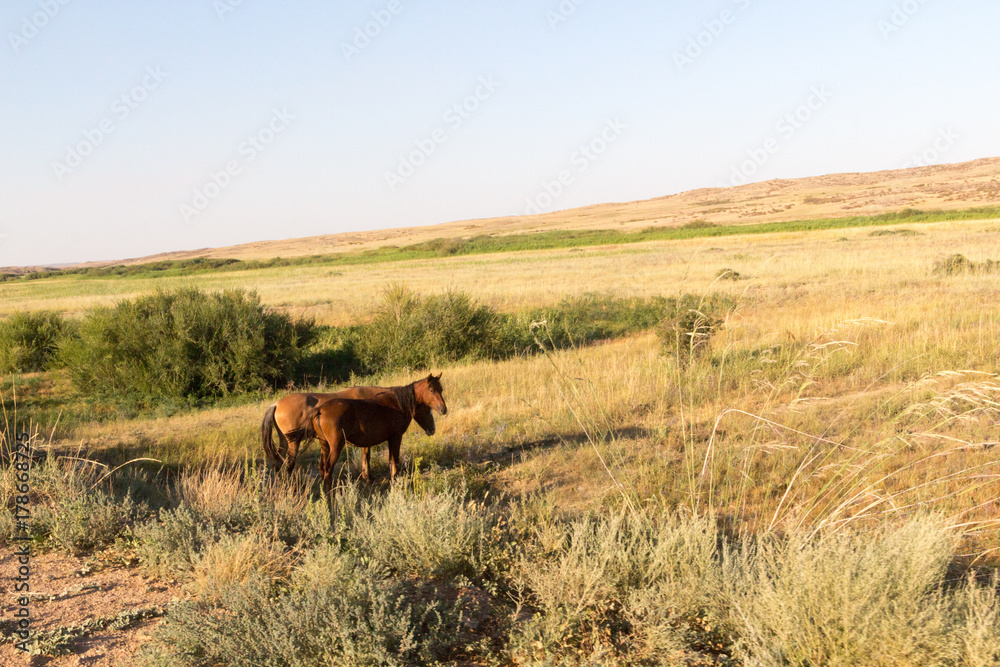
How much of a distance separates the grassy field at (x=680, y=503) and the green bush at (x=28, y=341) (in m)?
3.71

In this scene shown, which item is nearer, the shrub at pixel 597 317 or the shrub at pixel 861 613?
the shrub at pixel 861 613

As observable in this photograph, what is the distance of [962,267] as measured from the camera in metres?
21.9

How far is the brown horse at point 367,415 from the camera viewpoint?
666 cm

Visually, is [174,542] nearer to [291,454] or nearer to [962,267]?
[291,454]

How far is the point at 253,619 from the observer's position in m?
3.22

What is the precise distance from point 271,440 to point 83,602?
3.11m

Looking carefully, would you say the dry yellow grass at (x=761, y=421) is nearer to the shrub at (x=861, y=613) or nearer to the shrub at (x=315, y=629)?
the shrub at (x=861, y=613)

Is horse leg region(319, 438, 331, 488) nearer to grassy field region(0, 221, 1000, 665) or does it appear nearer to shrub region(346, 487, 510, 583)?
grassy field region(0, 221, 1000, 665)

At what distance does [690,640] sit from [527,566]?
0.95 metres

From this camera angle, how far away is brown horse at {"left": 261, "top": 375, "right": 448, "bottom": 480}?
6.66 metres

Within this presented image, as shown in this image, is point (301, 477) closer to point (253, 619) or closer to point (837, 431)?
point (253, 619)

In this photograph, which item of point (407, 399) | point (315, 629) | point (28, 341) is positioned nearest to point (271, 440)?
point (407, 399)

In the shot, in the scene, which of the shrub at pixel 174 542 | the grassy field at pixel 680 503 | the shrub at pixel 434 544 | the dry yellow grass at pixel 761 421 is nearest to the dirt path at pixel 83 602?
the shrub at pixel 174 542

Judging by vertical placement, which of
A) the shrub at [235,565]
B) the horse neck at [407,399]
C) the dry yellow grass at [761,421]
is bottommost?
the dry yellow grass at [761,421]
